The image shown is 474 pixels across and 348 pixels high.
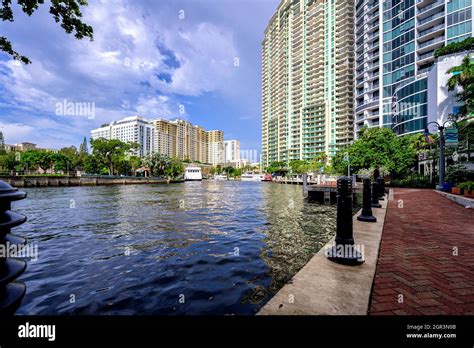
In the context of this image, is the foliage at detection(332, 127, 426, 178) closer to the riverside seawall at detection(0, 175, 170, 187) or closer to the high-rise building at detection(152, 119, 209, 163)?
the riverside seawall at detection(0, 175, 170, 187)

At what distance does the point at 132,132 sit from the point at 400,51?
107 metres

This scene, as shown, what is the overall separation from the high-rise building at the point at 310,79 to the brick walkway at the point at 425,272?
9975cm

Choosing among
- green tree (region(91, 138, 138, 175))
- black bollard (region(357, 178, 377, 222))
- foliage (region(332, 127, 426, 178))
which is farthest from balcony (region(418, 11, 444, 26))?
green tree (region(91, 138, 138, 175))

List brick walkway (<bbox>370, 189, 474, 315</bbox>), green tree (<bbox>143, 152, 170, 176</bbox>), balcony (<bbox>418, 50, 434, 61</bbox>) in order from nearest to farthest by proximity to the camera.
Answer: brick walkway (<bbox>370, 189, 474, 315</bbox>) < balcony (<bbox>418, 50, 434, 61</bbox>) < green tree (<bbox>143, 152, 170, 176</bbox>)

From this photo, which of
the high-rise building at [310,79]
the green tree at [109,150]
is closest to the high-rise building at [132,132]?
the green tree at [109,150]

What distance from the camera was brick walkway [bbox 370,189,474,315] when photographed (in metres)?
2.69

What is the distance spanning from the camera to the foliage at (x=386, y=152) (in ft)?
111

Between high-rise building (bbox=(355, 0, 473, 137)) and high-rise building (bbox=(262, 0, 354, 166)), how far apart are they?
29.9 meters

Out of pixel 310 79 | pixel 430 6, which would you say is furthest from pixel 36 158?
Answer: pixel 310 79

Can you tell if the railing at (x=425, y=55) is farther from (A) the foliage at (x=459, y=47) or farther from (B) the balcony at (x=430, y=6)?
(A) the foliage at (x=459, y=47)

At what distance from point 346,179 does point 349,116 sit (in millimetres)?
105900

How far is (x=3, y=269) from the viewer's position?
1.12 m

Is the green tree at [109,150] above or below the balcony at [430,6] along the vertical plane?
below

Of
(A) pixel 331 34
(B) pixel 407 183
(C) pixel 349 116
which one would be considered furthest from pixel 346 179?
(A) pixel 331 34
